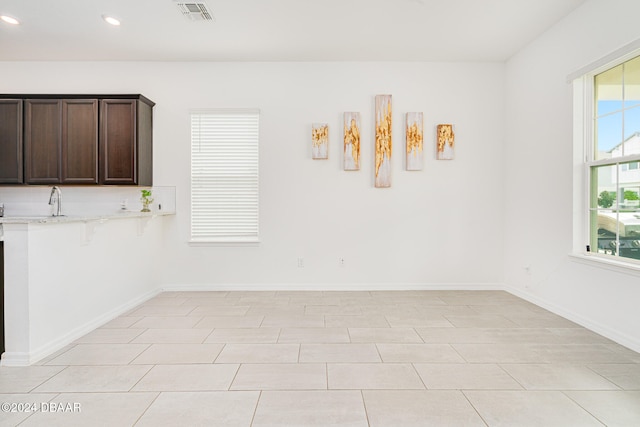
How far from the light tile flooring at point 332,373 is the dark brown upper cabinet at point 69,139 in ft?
5.95

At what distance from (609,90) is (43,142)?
5.99 meters

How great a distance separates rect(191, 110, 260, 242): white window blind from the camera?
4.74 meters

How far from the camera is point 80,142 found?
427 centimetres

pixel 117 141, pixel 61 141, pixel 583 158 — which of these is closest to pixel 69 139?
pixel 61 141

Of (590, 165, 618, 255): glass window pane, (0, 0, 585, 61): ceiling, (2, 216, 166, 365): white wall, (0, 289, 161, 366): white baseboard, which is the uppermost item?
(0, 0, 585, 61): ceiling

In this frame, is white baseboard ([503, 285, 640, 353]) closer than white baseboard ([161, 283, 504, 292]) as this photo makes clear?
Yes

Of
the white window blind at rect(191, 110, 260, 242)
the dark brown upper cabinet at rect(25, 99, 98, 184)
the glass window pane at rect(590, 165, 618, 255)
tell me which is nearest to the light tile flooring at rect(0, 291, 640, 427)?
the glass window pane at rect(590, 165, 618, 255)

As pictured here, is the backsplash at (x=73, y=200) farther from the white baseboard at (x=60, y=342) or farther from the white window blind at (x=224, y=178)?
the white baseboard at (x=60, y=342)

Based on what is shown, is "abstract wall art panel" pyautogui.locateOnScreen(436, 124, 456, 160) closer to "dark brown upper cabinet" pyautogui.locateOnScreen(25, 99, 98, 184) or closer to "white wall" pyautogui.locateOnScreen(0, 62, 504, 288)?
"white wall" pyautogui.locateOnScreen(0, 62, 504, 288)

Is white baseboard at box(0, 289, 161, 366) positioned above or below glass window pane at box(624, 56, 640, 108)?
below

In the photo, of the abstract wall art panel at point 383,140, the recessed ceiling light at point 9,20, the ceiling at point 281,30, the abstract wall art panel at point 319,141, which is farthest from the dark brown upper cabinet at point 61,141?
the abstract wall art panel at point 383,140

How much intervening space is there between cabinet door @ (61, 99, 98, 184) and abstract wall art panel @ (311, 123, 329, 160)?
2617 millimetres

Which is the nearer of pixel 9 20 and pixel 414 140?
pixel 9 20

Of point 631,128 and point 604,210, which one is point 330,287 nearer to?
point 604,210
